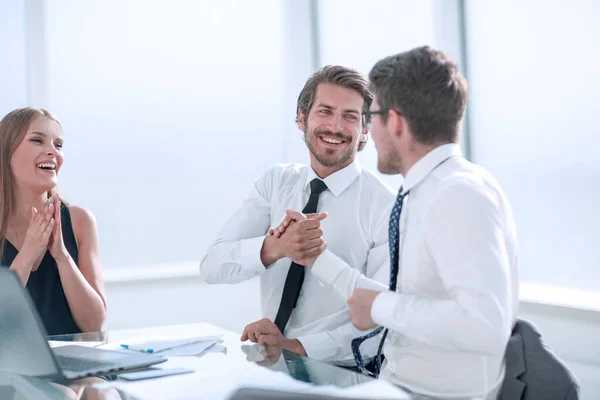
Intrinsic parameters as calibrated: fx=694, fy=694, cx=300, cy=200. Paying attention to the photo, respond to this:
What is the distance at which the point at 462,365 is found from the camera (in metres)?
1.72

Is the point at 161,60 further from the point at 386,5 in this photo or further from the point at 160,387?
the point at 160,387

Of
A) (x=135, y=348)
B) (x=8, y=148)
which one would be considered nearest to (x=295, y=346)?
(x=135, y=348)

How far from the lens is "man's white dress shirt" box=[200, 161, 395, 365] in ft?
8.32

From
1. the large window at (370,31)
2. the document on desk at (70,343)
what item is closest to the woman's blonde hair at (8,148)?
the document on desk at (70,343)

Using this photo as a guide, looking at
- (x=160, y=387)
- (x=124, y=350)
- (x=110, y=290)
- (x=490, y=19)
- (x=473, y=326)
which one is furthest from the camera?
(x=110, y=290)

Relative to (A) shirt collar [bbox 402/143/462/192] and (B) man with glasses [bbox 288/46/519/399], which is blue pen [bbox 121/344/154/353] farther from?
(A) shirt collar [bbox 402/143/462/192]

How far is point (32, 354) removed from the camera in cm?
168

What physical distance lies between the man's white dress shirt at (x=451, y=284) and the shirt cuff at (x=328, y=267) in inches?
15.0

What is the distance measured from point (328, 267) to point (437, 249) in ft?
2.30

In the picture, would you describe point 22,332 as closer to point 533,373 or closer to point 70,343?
point 70,343

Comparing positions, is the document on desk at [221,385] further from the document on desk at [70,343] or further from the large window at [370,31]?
the large window at [370,31]

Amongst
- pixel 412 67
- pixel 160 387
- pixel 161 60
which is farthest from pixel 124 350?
pixel 161 60

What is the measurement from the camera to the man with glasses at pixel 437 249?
1.55 m

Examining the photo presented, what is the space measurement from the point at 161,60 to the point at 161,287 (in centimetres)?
152
